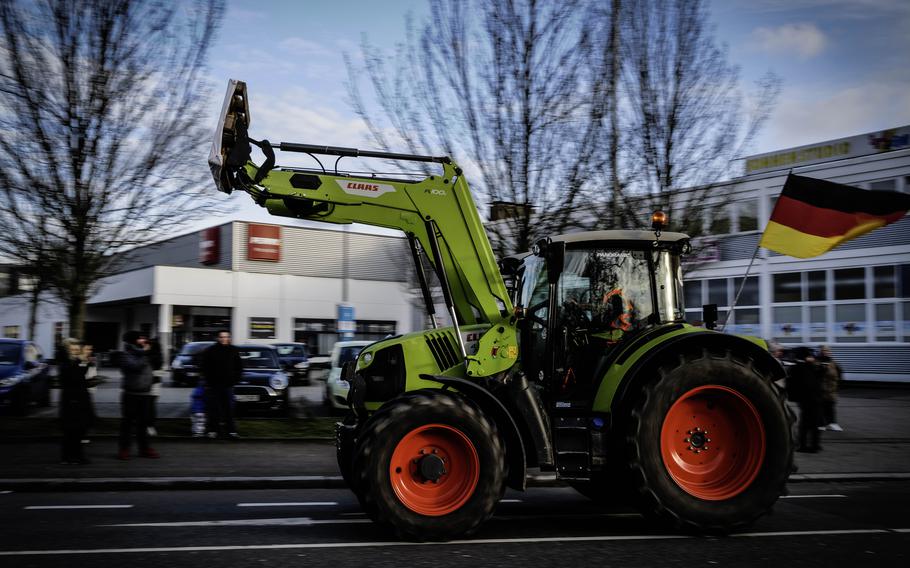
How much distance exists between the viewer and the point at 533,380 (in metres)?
6.53

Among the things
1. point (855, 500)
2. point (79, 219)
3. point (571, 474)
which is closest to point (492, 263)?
point (571, 474)

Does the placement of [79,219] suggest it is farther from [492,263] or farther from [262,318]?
[262,318]

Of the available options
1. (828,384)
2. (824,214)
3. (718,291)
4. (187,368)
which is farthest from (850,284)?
(187,368)

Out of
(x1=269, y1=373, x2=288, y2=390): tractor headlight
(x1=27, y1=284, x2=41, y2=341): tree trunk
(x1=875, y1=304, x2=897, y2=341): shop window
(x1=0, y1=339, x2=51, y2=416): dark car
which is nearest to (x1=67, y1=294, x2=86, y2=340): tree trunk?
(x1=0, y1=339, x2=51, y2=416): dark car

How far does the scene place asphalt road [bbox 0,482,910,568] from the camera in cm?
552

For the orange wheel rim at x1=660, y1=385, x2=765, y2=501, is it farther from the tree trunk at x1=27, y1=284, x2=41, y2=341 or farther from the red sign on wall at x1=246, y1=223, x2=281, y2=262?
the red sign on wall at x1=246, y1=223, x2=281, y2=262

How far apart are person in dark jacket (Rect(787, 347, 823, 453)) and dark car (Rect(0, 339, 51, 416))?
15.5 meters

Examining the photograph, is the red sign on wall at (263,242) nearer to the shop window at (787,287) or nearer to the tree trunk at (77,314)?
the shop window at (787,287)

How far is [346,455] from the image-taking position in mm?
6637

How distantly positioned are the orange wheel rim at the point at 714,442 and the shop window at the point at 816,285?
74.6 feet

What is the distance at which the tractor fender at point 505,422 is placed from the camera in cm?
603

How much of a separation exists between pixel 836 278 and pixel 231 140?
2472 centimetres

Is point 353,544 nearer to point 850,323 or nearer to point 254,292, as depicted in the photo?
point 850,323

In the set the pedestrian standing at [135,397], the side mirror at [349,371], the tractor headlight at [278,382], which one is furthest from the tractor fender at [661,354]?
the tractor headlight at [278,382]
